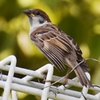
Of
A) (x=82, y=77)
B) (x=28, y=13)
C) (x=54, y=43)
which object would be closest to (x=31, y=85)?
(x=82, y=77)

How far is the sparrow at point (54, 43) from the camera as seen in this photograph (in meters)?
1.63

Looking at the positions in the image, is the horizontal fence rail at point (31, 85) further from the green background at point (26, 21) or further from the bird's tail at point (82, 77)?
the green background at point (26, 21)

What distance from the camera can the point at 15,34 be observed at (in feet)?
7.55

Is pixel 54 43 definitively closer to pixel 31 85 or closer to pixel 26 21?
pixel 26 21

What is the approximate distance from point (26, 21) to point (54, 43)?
470mm

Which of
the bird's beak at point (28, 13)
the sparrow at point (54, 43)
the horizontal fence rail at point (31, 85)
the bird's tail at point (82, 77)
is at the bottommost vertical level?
the horizontal fence rail at point (31, 85)

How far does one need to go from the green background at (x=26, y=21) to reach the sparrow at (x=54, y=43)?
0.25ft

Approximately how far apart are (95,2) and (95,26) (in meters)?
0.18

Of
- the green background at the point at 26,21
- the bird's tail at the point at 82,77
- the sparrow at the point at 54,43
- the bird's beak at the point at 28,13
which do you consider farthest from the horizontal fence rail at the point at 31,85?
the green background at the point at 26,21

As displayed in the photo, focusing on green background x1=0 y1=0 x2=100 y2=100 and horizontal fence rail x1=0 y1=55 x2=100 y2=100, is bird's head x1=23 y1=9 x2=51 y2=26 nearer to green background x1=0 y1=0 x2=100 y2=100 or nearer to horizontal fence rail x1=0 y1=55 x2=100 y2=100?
green background x1=0 y1=0 x2=100 y2=100

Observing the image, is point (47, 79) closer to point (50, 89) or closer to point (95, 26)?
point (50, 89)

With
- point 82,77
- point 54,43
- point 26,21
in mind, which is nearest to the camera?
point 82,77

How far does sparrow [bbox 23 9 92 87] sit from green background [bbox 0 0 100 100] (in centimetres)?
8

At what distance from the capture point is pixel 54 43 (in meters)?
1.95
